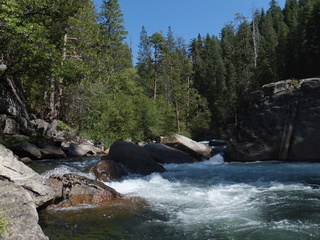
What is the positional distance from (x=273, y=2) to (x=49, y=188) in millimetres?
103484

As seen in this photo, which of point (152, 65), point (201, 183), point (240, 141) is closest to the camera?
point (201, 183)

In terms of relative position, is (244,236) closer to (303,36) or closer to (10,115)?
(10,115)

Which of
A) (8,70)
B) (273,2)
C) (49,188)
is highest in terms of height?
(273,2)

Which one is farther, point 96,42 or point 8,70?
point 96,42

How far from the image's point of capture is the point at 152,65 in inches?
1355

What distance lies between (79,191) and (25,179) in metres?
1.50

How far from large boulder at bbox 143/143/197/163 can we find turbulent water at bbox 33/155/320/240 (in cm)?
423

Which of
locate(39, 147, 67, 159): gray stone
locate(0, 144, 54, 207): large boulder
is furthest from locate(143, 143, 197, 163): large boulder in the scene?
locate(0, 144, 54, 207): large boulder

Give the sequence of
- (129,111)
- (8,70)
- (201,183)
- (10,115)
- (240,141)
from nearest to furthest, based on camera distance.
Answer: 1. (201,183)
2. (8,70)
3. (240,141)
4. (10,115)
5. (129,111)

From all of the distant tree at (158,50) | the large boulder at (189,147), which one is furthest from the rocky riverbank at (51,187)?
the distant tree at (158,50)

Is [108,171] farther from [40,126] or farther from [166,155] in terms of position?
[40,126]

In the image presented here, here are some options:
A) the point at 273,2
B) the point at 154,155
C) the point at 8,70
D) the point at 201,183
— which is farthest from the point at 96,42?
the point at 273,2

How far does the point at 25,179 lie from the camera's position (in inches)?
233

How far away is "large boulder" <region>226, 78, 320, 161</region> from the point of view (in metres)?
13.4
